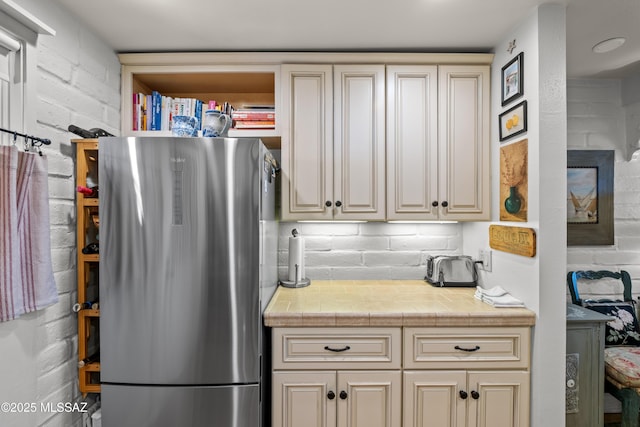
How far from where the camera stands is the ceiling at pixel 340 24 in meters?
1.54

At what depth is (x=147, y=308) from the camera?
4.73ft

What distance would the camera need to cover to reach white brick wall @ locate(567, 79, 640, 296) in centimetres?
233

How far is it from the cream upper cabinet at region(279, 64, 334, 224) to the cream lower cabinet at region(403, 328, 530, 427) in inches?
37.1

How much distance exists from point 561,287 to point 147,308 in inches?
77.3

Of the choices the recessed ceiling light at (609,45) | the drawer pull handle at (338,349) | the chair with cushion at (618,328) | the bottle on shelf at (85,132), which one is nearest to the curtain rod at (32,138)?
the bottle on shelf at (85,132)

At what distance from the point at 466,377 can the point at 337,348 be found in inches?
25.9

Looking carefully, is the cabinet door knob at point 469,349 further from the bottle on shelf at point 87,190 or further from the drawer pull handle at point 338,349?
the bottle on shelf at point 87,190

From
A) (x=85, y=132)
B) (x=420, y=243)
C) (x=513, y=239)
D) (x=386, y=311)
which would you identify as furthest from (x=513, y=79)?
(x=85, y=132)

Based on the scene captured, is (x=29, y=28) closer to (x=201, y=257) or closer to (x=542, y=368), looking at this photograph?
(x=201, y=257)

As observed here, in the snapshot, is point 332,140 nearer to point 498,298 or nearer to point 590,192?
point 498,298

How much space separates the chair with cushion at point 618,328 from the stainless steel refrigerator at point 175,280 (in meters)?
2.18

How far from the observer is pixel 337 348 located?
5.19 ft

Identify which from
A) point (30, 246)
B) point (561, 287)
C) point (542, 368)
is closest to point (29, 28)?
point (30, 246)

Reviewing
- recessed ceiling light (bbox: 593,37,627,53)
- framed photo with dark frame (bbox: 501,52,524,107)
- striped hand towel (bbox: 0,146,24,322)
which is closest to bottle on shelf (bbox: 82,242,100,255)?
striped hand towel (bbox: 0,146,24,322)
